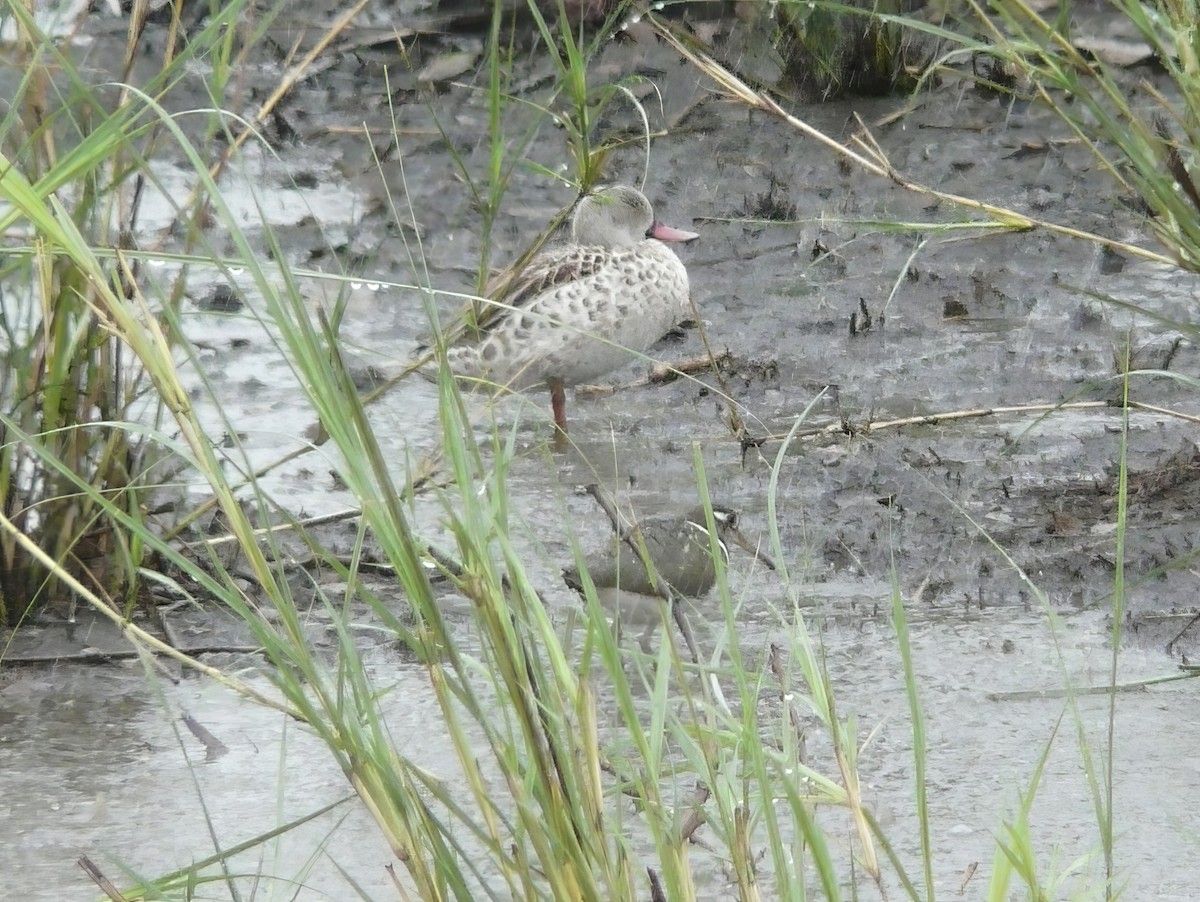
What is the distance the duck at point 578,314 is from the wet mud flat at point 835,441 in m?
0.17

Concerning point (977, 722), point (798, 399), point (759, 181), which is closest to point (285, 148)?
point (759, 181)

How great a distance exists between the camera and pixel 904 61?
25.5ft

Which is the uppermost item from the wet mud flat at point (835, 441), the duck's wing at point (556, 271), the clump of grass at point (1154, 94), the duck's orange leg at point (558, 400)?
the clump of grass at point (1154, 94)

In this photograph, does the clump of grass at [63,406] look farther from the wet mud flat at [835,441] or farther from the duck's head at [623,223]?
the duck's head at [623,223]

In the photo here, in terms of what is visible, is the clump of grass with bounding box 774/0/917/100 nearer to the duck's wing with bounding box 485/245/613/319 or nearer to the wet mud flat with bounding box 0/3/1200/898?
the wet mud flat with bounding box 0/3/1200/898

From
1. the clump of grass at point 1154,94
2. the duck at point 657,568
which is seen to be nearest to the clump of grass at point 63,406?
the duck at point 657,568

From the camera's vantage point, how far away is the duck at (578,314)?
17.2 feet

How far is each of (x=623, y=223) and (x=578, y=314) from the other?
31.9 inches

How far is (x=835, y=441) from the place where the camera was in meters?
4.79

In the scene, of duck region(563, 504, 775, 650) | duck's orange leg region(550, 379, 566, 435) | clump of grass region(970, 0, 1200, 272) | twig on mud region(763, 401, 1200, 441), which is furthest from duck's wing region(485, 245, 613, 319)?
clump of grass region(970, 0, 1200, 272)

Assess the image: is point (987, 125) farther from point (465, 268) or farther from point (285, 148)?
point (285, 148)

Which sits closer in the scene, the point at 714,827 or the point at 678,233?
the point at 714,827

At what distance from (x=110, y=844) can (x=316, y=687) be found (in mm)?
1111

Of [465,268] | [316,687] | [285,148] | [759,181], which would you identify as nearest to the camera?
[316,687]
